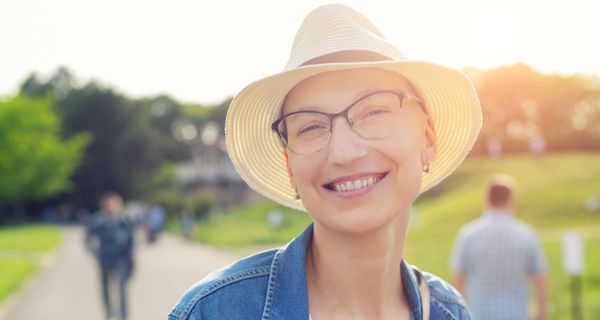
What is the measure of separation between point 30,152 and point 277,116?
73.8 metres

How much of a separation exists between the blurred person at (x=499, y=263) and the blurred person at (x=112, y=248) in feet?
19.7

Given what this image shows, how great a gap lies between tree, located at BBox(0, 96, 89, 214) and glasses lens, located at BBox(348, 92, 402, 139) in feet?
230

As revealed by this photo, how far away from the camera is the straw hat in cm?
224

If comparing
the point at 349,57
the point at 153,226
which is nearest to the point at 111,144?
the point at 153,226

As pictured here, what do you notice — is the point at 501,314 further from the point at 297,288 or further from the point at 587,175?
the point at 587,175

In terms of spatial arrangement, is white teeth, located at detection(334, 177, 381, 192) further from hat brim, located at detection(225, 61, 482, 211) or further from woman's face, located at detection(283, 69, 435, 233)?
hat brim, located at detection(225, 61, 482, 211)

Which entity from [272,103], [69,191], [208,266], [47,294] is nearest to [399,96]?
[272,103]

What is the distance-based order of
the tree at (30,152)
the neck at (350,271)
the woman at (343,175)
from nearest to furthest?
the woman at (343,175)
the neck at (350,271)
the tree at (30,152)

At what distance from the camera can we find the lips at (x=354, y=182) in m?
2.13

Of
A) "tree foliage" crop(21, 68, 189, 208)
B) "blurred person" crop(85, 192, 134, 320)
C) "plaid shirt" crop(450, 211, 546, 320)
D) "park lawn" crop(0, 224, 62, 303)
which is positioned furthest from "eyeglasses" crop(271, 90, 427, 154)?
"tree foliage" crop(21, 68, 189, 208)

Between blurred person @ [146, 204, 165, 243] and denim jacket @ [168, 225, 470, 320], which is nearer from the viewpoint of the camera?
denim jacket @ [168, 225, 470, 320]

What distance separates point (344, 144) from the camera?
6.95 feet

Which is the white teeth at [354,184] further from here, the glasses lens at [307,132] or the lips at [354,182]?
the glasses lens at [307,132]

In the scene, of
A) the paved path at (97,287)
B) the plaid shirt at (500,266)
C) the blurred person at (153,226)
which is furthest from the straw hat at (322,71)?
the blurred person at (153,226)
